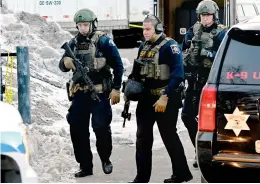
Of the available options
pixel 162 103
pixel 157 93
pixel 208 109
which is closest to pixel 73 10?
pixel 157 93

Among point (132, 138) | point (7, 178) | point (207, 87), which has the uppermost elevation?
point (207, 87)

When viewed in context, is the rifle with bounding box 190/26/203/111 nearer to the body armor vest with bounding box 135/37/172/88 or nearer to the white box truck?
the body armor vest with bounding box 135/37/172/88

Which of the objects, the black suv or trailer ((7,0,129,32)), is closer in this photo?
the black suv

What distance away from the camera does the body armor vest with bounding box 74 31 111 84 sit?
26.3 feet

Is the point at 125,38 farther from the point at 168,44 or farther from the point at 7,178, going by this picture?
the point at 7,178

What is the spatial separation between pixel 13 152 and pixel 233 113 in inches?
63.5

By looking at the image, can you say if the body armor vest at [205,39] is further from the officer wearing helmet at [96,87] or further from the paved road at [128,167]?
the paved road at [128,167]

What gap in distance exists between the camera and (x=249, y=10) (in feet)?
61.1

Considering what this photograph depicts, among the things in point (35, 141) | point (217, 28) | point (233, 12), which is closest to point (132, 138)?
point (35, 141)

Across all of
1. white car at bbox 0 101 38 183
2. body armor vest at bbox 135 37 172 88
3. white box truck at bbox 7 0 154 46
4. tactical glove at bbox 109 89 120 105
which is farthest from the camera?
white box truck at bbox 7 0 154 46

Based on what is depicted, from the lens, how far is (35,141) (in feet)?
29.3

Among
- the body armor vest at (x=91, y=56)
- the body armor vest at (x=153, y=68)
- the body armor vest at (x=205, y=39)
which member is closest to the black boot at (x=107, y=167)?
the body armor vest at (x=91, y=56)

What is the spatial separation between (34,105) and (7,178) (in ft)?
23.3

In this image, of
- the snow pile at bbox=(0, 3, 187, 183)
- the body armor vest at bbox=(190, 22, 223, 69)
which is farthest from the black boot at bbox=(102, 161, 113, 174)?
the body armor vest at bbox=(190, 22, 223, 69)
